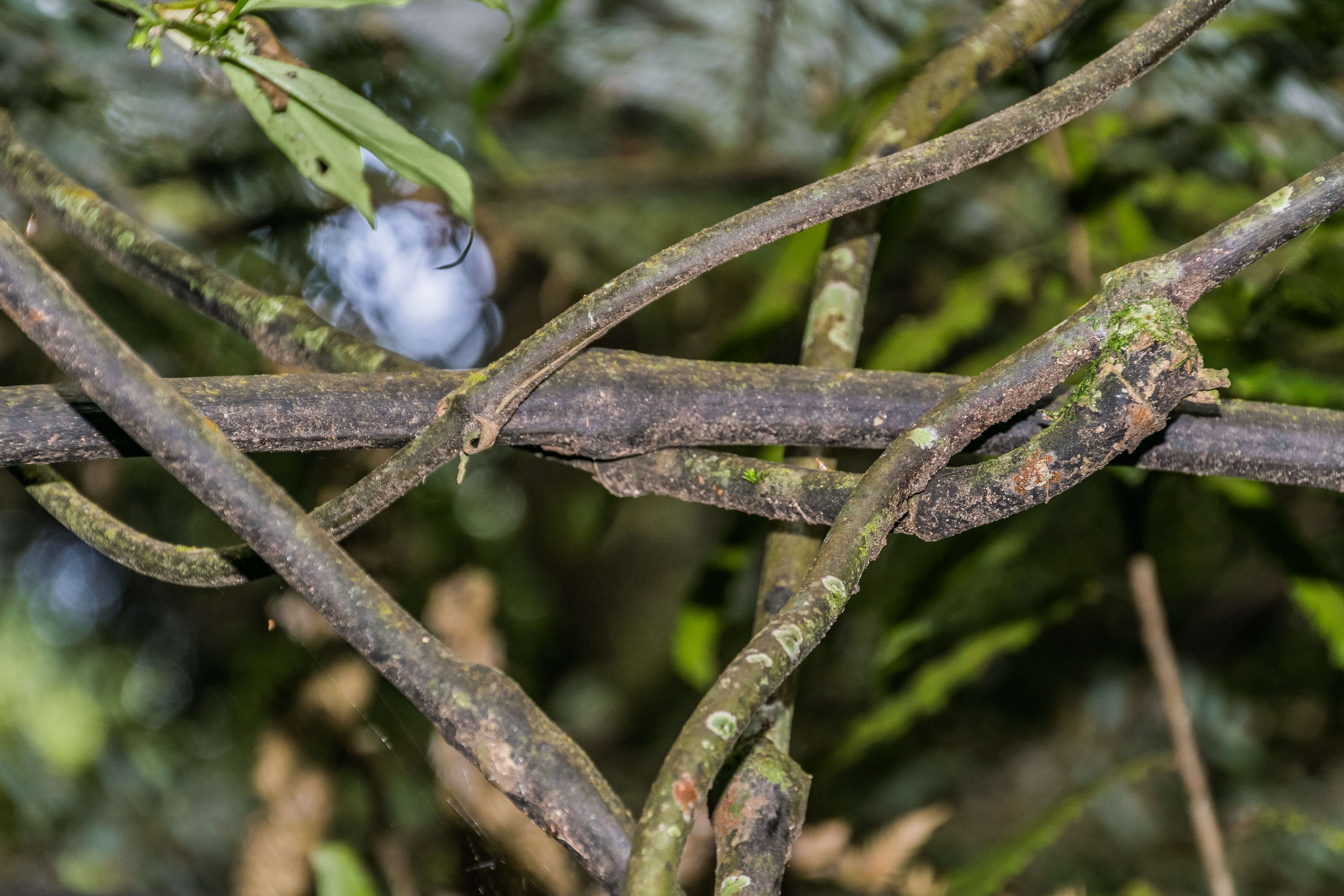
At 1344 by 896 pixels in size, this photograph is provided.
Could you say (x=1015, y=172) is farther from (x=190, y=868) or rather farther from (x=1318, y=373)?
(x=190, y=868)

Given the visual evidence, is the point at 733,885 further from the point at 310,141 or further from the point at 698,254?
the point at 310,141

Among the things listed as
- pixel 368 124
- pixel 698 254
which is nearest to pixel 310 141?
pixel 368 124

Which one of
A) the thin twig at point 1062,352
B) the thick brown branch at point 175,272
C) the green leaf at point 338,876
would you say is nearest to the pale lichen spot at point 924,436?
the thin twig at point 1062,352

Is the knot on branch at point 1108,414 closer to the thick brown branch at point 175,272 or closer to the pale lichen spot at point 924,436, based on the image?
the pale lichen spot at point 924,436

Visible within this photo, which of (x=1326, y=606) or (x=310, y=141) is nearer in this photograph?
(x=310, y=141)

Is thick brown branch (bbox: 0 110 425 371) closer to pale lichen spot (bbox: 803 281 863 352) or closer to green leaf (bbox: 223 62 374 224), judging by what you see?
green leaf (bbox: 223 62 374 224)

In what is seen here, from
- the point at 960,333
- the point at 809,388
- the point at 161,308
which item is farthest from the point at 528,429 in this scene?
the point at 161,308
